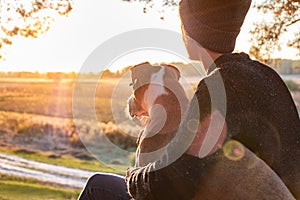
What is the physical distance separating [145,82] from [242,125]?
1.53 ft

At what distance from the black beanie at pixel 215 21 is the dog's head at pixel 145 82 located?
0.31 meters

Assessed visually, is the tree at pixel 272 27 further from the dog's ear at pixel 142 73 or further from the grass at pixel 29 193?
the dog's ear at pixel 142 73

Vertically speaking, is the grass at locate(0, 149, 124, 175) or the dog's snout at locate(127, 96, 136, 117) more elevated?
the dog's snout at locate(127, 96, 136, 117)

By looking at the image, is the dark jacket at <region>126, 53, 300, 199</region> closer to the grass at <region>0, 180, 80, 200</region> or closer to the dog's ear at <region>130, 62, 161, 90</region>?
the dog's ear at <region>130, 62, 161, 90</region>

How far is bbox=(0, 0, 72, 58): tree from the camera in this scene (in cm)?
281

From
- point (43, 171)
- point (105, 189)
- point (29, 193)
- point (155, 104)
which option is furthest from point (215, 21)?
point (43, 171)

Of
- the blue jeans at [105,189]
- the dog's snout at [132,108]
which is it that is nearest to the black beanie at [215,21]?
the dog's snout at [132,108]

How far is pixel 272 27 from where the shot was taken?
315 centimetres

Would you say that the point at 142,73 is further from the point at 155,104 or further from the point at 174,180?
the point at 174,180

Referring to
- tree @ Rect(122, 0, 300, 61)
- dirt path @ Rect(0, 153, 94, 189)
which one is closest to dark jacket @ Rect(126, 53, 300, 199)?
tree @ Rect(122, 0, 300, 61)

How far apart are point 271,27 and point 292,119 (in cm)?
225

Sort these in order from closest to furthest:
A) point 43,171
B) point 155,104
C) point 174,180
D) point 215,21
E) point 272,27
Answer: point 174,180 < point 215,21 < point 155,104 < point 272,27 < point 43,171

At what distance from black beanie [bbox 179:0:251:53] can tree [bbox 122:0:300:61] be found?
6.89ft

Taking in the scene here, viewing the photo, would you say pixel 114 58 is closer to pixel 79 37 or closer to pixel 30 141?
pixel 79 37
